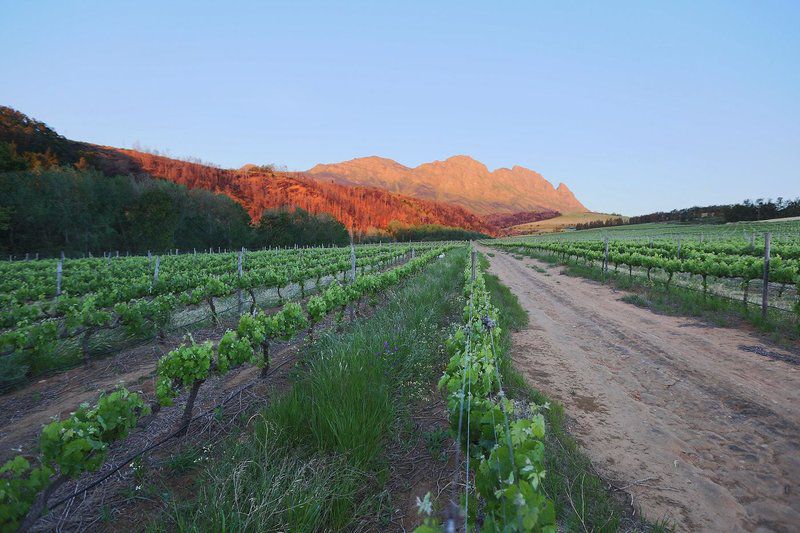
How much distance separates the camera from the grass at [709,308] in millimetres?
7254

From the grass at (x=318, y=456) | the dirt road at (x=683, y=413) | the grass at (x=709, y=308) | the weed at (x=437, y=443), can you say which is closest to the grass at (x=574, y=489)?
the dirt road at (x=683, y=413)

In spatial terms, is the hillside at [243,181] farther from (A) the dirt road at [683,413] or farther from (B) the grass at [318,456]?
(A) the dirt road at [683,413]

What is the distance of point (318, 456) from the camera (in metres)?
3.06

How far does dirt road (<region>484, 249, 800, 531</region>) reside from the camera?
2877 millimetres

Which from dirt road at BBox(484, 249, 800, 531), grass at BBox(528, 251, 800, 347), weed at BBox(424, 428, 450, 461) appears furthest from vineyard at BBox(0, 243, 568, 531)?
grass at BBox(528, 251, 800, 347)

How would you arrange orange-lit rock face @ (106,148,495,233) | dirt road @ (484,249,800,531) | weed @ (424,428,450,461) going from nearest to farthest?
dirt road @ (484,249,800,531), weed @ (424,428,450,461), orange-lit rock face @ (106,148,495,233)

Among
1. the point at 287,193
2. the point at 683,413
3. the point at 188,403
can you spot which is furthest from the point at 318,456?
the point at 287,193

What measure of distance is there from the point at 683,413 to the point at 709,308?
6.87 metres

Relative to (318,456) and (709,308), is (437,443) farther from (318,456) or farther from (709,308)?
(709,308)

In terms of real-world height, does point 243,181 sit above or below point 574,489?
above

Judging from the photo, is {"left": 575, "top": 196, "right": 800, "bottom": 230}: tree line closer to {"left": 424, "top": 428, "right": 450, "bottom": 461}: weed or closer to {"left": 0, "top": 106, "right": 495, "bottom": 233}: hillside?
{"left": 0, "top": 106, "right": 495, "bottom": 233}: hillside

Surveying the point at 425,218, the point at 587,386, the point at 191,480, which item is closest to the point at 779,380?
the point at 587,386

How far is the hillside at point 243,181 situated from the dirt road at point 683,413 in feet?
238

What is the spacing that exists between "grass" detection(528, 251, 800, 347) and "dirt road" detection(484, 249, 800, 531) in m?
0.54
